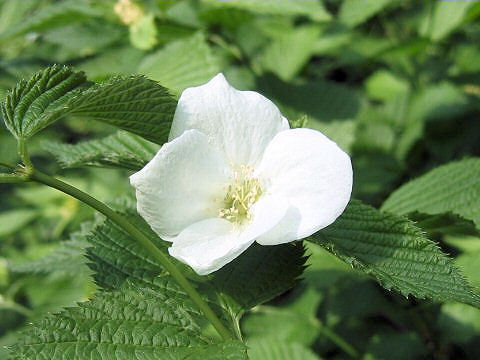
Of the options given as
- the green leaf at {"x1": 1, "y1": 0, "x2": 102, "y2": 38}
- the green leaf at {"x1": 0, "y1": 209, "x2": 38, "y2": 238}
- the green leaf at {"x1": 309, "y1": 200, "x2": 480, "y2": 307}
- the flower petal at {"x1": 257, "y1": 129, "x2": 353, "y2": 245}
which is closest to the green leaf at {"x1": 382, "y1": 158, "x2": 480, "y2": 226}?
the green leaf at {"x1": 309, "y1": 200, "x2": 480, "y2": 307}

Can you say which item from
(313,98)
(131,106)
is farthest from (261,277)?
(313,98)

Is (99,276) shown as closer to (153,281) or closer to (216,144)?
(153,281)

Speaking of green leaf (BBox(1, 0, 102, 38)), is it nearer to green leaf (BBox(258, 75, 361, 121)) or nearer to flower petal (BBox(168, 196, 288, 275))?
green leaf (BBox(258, 75, 361, 121))

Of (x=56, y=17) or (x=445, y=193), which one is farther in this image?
(x=56, y=17)

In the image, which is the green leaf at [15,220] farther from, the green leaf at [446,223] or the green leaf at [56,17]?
the green leaf at [446,223]

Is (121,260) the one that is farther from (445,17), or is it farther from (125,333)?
(445,17)
